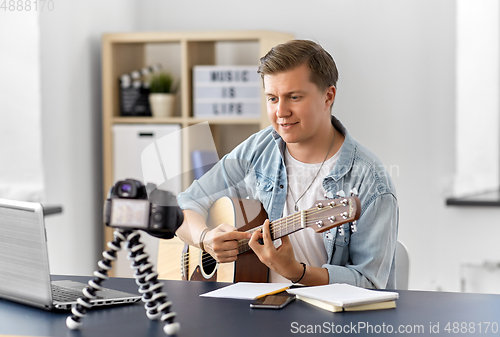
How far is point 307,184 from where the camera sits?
1.66 m

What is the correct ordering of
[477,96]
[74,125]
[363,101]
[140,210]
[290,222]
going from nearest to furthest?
1. [140,210]
2. [290,222]
3. [477,96]
4. [74,125]
5. [363,101]

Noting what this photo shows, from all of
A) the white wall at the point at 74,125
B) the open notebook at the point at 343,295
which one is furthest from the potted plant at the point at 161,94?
the open notebook at the point at 343,295

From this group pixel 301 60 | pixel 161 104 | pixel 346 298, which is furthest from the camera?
pixel 161 104

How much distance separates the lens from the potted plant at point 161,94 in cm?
324

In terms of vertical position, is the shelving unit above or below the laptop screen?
above

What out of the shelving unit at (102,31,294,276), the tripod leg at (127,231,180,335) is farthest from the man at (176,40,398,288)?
the shelving unit at (102,31,294,276)

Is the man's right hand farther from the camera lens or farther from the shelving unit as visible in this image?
the shelving unit

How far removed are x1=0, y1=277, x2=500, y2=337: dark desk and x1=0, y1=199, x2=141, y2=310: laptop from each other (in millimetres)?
23

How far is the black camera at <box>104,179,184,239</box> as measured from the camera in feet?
3.06

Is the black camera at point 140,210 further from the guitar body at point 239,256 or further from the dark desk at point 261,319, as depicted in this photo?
the guitar body at point 239,256

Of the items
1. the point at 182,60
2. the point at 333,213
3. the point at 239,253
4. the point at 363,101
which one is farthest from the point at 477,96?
the point at 333,213

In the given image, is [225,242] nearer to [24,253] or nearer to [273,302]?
[273,302]

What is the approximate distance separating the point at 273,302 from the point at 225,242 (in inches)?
19.0

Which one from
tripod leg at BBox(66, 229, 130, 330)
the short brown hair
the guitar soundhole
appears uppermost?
the short brown hair
